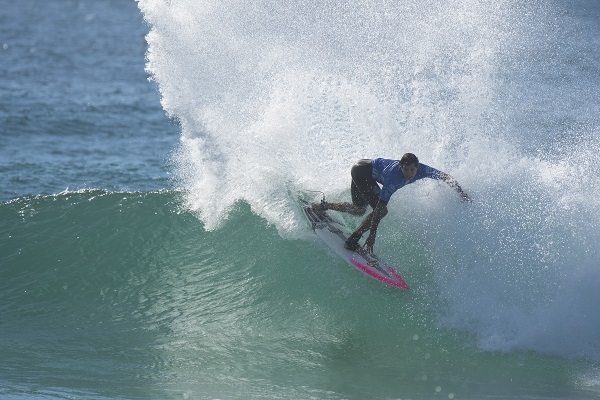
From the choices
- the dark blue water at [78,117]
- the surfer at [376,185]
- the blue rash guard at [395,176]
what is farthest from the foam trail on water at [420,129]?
the dark blue water at [78,117]

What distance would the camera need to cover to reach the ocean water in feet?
29.4

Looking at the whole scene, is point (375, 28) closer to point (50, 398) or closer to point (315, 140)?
point (315, 140)

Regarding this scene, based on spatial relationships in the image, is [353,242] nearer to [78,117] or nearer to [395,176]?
[395,176]

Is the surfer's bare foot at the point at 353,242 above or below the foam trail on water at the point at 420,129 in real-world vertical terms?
below

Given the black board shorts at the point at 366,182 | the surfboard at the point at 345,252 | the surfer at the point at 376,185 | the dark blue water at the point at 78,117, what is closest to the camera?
the surfer at the point at 376,185

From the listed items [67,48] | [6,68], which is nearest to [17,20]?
[67,48]

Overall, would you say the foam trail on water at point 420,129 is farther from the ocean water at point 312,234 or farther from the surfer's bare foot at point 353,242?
the surfer's bare foot at point 353,242

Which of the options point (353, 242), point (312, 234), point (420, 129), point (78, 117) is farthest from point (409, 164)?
point (78, 117)

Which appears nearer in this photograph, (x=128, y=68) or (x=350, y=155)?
(x=350, y=155)

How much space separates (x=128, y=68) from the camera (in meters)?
31.0

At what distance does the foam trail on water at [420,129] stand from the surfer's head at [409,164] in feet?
4.77

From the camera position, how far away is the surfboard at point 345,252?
377 inches

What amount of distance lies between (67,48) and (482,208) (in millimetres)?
29499

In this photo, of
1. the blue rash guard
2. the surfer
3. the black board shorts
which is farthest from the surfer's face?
the black board shorts
